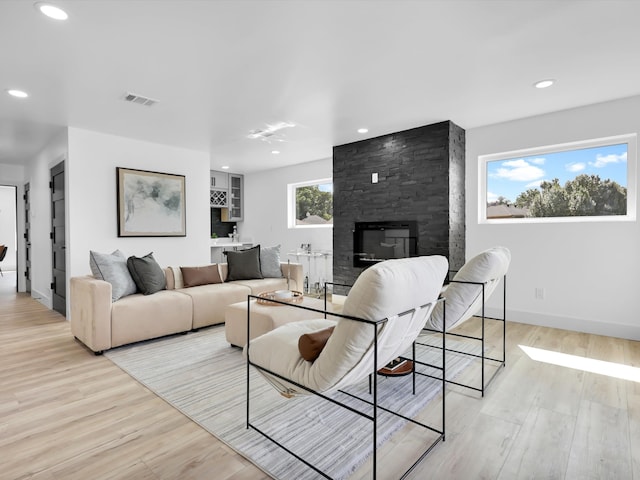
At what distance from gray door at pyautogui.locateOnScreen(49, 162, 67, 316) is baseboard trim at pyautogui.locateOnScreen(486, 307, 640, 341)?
556 cm

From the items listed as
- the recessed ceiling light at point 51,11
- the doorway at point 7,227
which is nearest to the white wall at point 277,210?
the recessed ceiling light at point 51,11

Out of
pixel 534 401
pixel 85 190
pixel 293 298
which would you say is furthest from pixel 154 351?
pixel 534 401

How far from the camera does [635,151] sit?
11.8ft

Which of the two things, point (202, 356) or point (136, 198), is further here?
point (136, 198)

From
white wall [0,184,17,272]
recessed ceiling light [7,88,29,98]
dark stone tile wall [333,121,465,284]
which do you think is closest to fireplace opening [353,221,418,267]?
dark stone tile wall [333,121,465,284]

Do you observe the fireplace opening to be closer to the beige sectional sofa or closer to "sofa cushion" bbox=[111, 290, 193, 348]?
the beige sectional sofa

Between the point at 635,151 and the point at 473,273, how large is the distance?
9.18ft

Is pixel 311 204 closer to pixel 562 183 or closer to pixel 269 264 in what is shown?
pixel 269 264

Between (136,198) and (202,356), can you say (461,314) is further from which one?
(136,198)

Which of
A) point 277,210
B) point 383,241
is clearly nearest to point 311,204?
point 277,210

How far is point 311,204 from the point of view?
7.02 m

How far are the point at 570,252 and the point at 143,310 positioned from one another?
4.52 m

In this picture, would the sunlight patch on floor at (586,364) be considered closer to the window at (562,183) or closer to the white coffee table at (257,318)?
the window at (562,183)

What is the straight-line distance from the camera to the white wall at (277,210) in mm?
6660
